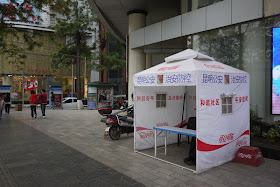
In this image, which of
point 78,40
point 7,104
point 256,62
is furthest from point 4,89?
point 256,62

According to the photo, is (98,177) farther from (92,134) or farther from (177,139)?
(92,134)

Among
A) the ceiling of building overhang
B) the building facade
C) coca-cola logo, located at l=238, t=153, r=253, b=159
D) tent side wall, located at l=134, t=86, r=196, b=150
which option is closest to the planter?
coca-cola logo, located at l=238, t=153, r=253, b=159

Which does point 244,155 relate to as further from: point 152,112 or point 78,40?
point 78,40

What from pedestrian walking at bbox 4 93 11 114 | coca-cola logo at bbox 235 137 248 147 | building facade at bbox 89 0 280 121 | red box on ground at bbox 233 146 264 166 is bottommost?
red box on ground at bbox 233 146 264 166

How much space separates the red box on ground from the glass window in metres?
2.52

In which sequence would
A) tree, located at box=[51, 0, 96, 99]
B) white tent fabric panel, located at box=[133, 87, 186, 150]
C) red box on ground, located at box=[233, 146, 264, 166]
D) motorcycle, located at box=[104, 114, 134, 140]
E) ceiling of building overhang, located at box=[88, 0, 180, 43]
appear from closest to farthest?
red box on ground, located at box=[233, 146, 264, 166], white tent fabric panel, located at box=[133, 87, 186, 150], motorcycle, located at box=[104, 114, 134, 140], ceiling of building overhang, located at box=[88, 0, 180, 43], tree, located at box=[51, 0, 96, 99]

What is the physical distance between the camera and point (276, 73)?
748 centimetres

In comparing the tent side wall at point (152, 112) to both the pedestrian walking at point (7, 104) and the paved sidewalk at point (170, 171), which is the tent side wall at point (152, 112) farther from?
the pedestrian walking at point (7, 104)

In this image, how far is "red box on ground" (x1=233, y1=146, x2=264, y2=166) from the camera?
5.42m

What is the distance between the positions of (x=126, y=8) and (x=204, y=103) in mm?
12921

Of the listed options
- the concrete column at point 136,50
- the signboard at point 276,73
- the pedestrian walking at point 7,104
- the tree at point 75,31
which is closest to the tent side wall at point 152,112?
the signboard at point 276,73

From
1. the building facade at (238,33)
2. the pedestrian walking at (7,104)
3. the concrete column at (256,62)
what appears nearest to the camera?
the building facade at (238,33)

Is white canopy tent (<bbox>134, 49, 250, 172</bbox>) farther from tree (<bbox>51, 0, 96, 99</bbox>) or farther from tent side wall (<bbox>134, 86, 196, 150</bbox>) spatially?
tree (<bbox>51, 0, 96, 99</bbox>)

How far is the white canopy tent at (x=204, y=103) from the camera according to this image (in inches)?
196
